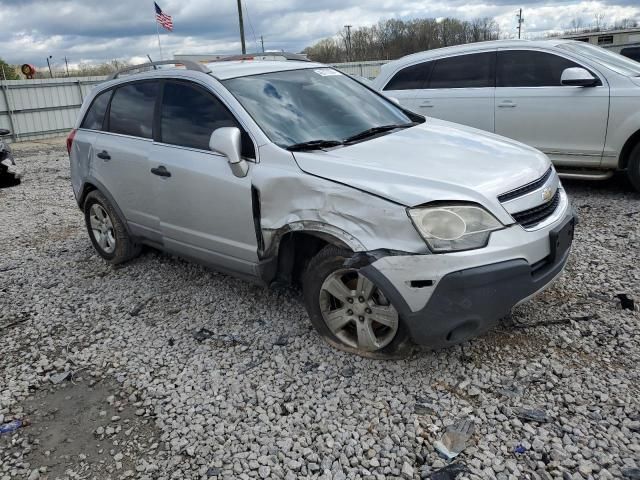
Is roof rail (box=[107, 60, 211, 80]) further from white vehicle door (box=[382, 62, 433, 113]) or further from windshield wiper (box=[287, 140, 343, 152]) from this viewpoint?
white vehicle door (box=[382, 62, 433, 113])

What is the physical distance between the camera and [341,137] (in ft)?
12.3

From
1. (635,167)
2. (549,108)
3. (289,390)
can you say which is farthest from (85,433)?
(635,167)

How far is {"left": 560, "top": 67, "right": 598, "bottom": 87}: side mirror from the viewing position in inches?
241

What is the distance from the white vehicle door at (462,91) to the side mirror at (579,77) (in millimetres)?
937

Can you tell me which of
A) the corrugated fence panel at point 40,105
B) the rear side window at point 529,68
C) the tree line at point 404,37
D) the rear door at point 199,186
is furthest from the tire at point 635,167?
the tree line at point 404,37

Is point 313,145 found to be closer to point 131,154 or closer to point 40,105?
point 131,154

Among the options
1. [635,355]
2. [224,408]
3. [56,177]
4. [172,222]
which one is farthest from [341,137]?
[56,177]

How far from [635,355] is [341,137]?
7.37ft

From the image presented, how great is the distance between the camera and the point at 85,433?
2.99 m

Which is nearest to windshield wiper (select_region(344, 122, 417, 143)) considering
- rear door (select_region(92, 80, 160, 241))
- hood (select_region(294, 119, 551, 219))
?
hood (select_region(294, 119, 551, 219))

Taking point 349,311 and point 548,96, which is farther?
point 548,96

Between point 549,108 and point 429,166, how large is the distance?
406 centimetres

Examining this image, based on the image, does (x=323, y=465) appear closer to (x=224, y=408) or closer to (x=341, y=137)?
(x=224, y=408)

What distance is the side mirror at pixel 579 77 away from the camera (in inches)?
241
